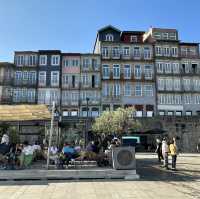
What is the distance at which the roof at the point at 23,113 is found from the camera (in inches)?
607

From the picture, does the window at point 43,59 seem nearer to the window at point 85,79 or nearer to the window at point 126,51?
the window at point 85,79

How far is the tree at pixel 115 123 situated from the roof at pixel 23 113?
26.5 meters

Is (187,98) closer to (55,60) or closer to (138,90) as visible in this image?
(138,90)

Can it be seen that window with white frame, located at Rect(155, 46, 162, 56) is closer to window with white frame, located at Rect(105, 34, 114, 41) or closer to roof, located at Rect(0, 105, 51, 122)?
window with white frame, located at Rect(105, 34, 114, 41)

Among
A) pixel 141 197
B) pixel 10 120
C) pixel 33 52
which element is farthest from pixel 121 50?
pixel 141 197

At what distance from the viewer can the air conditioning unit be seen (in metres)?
12.4

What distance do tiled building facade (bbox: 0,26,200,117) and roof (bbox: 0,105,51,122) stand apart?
36.2 meters

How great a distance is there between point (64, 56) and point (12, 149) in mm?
43033

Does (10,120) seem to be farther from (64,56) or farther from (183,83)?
(183,83)

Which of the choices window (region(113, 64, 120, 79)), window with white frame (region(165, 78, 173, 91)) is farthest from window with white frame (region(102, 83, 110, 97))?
window with white frame (region(165, 78, 173, 91))

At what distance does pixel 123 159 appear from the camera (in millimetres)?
12430

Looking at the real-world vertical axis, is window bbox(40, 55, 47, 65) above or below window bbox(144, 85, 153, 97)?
above

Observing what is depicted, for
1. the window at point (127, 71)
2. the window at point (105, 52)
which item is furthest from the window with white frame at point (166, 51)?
the window at point (105, 52)

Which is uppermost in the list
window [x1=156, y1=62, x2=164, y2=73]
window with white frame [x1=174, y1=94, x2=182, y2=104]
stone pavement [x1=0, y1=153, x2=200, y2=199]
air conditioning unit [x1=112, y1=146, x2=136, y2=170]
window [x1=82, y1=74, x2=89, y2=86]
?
window [x1=156, y1=62, x2=164, y2=73]
